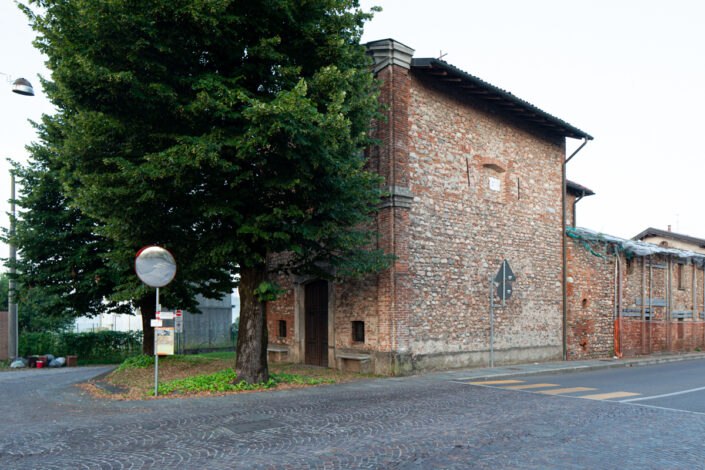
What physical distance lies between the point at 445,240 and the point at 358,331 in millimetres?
3600

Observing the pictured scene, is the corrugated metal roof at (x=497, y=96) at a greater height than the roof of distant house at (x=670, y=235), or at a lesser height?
greater

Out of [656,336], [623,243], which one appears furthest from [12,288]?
[656,336]

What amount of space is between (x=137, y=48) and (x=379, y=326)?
8.42m

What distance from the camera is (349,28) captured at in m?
10.6

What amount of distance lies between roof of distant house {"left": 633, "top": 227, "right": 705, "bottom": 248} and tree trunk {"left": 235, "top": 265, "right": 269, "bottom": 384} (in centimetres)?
3101

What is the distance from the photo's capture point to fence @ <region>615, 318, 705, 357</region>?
2064 cm

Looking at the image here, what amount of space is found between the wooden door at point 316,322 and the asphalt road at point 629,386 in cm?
513

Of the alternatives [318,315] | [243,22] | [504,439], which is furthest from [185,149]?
[318,315]

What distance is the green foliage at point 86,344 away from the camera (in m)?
20.3

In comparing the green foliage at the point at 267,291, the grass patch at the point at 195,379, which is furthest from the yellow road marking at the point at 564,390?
the green foliage at the point at 267,291

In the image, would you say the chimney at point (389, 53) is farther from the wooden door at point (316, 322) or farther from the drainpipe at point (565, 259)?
the drainpipe at point (565, 259)

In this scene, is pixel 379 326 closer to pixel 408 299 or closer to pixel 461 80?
pixel 408 299

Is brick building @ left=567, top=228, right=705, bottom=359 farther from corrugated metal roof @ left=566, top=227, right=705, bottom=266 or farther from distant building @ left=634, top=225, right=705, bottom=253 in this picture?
distant building @ left=634, top=225, right=705, bottom=253

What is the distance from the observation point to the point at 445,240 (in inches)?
573
